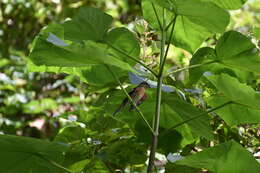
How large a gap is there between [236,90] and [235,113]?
139mm

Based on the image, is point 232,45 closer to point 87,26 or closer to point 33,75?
point 87,26

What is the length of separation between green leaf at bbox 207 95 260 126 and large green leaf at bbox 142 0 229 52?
0.12 m

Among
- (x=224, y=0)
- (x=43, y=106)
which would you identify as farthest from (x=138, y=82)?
(x=43, y=106)

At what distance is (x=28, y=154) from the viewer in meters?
0.72

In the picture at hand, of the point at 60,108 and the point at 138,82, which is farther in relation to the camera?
the point at 60,108

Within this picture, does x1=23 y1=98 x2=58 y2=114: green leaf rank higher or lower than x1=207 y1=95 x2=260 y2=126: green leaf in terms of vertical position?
higher

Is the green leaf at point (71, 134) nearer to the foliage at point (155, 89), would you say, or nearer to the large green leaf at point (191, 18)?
the foliage at point (155, 89)

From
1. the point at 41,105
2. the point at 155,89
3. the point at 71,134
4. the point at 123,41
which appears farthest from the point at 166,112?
the point at 41,105

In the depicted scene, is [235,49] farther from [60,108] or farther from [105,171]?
[60,108]

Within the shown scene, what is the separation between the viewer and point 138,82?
2.62 feet

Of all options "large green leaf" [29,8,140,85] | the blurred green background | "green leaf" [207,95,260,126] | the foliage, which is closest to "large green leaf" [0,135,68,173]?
the foliage

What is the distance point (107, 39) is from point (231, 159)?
345 millimetres

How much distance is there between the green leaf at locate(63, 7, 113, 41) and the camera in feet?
2.54

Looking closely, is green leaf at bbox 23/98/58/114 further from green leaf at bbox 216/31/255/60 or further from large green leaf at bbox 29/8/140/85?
green leaf at bbox 216/31/255/60
